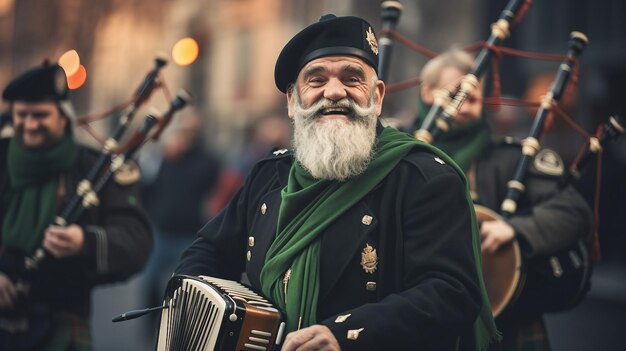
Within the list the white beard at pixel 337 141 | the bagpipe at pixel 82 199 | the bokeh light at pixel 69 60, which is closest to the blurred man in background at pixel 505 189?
the white beard at pixel 337 141

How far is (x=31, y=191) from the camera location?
5469mm

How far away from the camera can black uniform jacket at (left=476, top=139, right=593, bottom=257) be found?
464 centimetres

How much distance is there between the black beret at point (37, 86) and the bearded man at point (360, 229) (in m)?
2.25

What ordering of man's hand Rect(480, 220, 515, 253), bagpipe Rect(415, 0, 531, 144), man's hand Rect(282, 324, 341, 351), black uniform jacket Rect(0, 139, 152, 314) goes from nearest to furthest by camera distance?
man's hand Rect(282, 324, 341, 351)
man's hand Rect(480, 220, 515, 253)
bagpipe Rect(415, 0, 531, 144)
black uniform jacket Rect(0, 139, 152, 314)

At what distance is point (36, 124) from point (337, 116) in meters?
2.54

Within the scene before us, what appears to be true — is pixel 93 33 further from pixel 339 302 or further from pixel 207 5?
pixel 339 302

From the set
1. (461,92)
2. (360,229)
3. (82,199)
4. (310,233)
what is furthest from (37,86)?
(360,229)

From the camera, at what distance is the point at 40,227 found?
5367 millimetres

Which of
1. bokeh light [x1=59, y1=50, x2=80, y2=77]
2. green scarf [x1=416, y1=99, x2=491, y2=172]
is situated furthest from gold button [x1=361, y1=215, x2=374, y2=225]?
bokeh light [x1=59, y1=50, x2=80, y2=77]

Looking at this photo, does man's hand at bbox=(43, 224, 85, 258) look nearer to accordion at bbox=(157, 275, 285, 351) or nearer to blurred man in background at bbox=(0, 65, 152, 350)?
blurred man in background at bbox=(0, 65, 152, 350)

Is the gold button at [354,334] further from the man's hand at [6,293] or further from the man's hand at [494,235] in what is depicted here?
the man's hand at [6,293]

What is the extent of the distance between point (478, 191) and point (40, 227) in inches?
91.5

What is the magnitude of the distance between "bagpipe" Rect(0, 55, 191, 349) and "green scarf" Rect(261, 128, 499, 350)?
2079 mm

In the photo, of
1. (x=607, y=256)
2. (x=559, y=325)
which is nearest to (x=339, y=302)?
(x=559, y=325)
